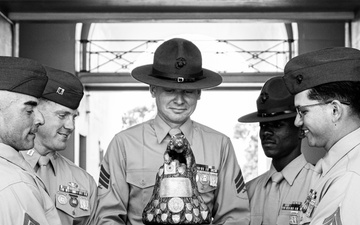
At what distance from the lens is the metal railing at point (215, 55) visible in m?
11.9

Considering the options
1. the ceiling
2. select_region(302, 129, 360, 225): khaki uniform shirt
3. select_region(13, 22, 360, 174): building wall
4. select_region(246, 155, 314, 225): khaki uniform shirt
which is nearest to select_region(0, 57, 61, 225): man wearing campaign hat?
select_region(302, 129, 360, 225): khaki uniform shirt

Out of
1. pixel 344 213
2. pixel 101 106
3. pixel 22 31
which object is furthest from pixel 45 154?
pixel 101 106

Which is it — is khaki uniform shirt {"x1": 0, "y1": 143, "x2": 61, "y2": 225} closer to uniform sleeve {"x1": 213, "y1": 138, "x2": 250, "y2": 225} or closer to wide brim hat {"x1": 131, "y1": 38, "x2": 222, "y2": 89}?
wide brim hat {"x1": 131, "y1": 38, "x2": 222, "y2": 89}

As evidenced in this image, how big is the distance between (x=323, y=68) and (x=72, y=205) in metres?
1.88

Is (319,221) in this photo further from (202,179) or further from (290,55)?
(290,55)

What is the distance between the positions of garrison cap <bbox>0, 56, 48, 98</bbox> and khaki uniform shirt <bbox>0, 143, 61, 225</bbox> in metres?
0.26

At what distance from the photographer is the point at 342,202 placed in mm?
2811

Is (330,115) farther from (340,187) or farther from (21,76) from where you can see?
(21,76)

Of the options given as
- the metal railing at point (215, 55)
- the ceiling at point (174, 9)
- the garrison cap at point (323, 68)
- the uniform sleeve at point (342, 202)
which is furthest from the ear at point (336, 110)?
the metal railing at point (215, 55)

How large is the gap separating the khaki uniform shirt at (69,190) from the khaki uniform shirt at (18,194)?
1.34 metres

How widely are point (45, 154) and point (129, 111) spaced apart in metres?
11.2

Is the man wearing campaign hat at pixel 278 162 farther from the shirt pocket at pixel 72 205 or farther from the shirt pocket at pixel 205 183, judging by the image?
the shirt pocket at pixel 72 205

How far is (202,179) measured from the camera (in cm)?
413

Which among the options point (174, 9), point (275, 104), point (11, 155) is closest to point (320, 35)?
point (174, 9)
